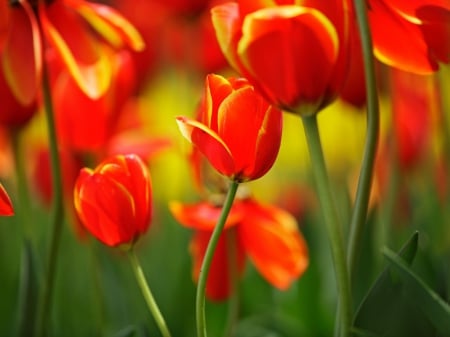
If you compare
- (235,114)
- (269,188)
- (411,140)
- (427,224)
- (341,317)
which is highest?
(235,114)

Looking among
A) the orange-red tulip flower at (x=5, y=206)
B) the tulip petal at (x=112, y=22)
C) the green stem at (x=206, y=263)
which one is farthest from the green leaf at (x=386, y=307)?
the tulip petal at (x=112, y=22)

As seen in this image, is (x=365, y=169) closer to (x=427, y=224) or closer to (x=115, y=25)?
(x=115, y=25)

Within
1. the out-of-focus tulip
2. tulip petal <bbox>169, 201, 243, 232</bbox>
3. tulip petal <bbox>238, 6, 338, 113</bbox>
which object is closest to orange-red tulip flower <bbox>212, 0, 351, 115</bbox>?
tulip petal <bbox>238, 6, 338, 113</bbox>

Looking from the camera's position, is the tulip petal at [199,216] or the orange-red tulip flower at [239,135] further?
the tulip petal at [199,216]

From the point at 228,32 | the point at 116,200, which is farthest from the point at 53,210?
the point at 228,32

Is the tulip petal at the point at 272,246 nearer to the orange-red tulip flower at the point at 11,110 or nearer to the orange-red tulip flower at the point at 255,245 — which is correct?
the orange-red tulip flower at the point at 255,245

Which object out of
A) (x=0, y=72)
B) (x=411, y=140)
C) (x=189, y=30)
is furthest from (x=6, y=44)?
(x=189, y=30)
